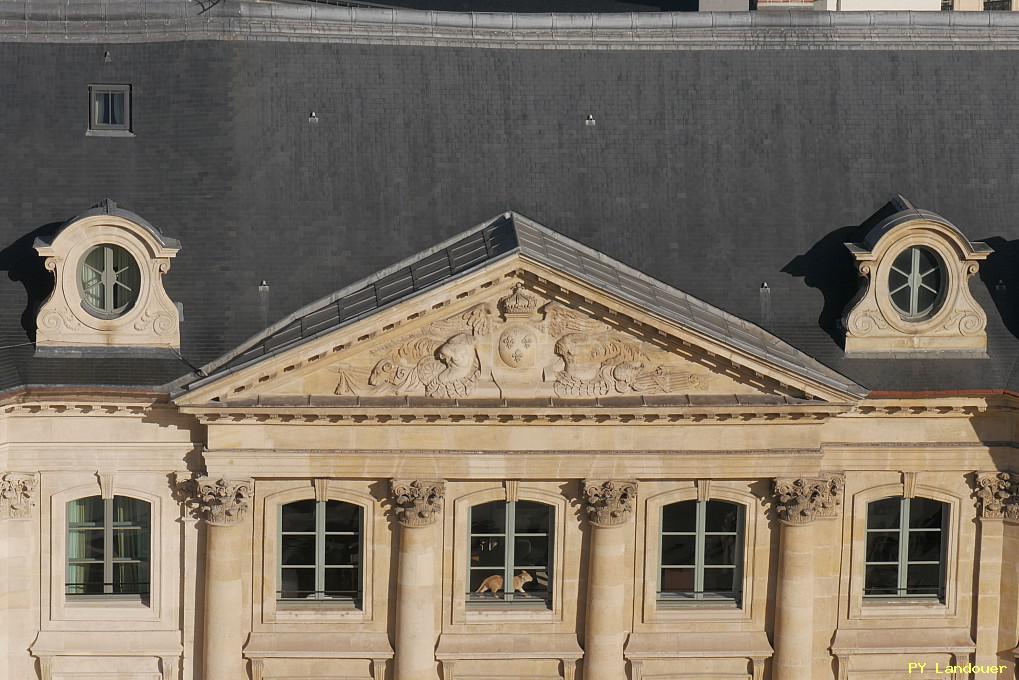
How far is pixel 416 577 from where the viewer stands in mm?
44000

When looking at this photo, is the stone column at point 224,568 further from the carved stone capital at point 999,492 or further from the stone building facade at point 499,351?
the carved stone capital at point 999,492

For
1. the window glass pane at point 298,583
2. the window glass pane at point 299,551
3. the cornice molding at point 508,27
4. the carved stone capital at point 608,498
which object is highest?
the cornice molding at point 508,27

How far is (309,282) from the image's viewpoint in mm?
44812

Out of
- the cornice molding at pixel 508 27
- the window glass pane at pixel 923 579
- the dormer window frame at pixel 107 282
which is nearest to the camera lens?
the dormer window frame at pixel 107 282

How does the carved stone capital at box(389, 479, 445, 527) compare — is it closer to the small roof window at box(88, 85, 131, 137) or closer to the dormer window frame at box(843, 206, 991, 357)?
the dormer window frame at box(843, 206, 991, 357)

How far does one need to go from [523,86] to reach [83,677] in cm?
1774

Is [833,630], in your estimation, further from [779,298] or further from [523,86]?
[523,86]

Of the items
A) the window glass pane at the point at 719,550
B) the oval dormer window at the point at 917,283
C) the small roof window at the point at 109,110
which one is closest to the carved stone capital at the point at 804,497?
the window glass pane at the point at 719,550

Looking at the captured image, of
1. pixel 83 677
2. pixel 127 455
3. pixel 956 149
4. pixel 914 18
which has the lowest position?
pixel 83 677

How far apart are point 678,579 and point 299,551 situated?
354 inches

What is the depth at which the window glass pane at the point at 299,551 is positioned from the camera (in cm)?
4459

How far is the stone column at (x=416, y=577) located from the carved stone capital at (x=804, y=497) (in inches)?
309

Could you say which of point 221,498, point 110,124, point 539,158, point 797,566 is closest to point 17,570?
point 221,498

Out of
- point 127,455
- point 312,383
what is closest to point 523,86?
point 312,383
